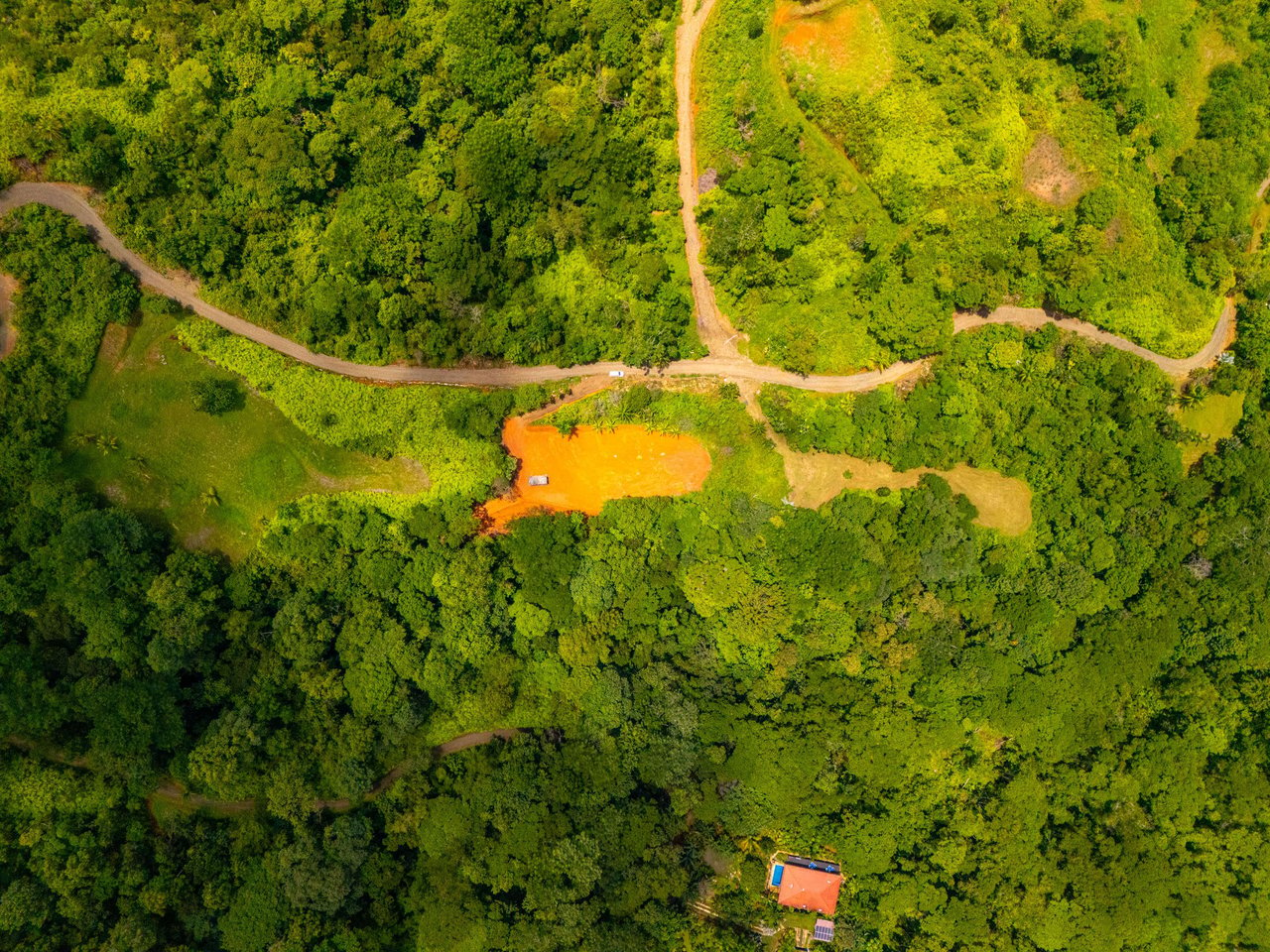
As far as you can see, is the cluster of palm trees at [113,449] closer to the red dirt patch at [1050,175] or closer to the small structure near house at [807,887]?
the small structure near house at [807,887]

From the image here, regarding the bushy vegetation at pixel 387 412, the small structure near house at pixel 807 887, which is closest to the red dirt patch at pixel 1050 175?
the bushy vegetation at pixel 387 412

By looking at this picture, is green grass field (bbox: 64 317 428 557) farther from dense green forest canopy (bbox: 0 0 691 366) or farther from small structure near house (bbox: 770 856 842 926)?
small structure near house (bbox: 770 856 842 926)

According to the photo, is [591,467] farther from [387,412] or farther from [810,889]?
[810,889]

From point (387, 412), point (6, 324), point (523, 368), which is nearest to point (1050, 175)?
point (523, 368)

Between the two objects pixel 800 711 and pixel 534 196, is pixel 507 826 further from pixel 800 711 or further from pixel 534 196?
pixel 534 196

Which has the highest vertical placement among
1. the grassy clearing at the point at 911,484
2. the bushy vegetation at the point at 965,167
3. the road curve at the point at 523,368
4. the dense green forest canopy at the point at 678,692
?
the bushy vegetation at the point at 965,167

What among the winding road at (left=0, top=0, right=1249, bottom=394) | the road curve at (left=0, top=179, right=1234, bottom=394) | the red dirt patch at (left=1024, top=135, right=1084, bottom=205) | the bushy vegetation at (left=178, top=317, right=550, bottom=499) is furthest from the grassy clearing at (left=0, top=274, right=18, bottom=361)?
the red dirt patch at (left=1024, top=135, right=1084, bottom=205)

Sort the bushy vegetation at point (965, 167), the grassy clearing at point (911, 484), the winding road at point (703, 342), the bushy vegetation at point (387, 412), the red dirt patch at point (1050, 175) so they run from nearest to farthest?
1. the bushy vegetation at point (387, 412)
2. the bushy vegetation at point (965, 167)
3. the winding road at point (703, 342)
4. the grassy clearing at point (911, 484)
5. the red dirt patch at point (1050, 175)
